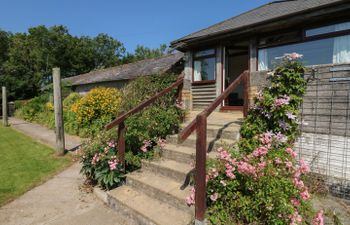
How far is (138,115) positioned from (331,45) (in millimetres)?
4952

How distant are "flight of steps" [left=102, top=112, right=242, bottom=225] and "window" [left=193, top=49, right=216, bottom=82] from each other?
3.28m

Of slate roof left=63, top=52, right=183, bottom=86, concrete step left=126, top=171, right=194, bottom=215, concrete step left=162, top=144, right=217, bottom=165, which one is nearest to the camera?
concrete step left=126, top=171, right=194, bottom=215

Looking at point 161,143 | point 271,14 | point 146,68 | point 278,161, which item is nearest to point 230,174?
Answer: point 278,161

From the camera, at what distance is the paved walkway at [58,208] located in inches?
139

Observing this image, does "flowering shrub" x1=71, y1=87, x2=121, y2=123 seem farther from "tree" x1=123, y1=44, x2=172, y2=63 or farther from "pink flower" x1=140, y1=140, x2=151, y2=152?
"tree" x1=123, y1=44, x2=172, y2=63

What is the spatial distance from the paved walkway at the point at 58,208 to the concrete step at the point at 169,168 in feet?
3.36

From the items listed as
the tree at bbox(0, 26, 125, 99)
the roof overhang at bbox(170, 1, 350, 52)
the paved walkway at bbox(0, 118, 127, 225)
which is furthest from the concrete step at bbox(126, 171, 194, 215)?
the tree at bbox(0, 26, 125, 99)

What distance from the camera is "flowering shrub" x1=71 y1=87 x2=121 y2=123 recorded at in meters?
8.92

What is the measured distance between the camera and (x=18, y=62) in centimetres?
2981

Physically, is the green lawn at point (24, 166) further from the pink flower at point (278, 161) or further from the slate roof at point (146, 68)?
the pink flower at point (278, 161)

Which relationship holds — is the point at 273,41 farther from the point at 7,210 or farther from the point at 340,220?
the point at 7,210

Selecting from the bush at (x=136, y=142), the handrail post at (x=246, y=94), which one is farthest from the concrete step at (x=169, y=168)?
the handrail post at (x=246, y=94)

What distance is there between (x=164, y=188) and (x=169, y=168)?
46cm

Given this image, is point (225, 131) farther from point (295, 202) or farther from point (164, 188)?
point (295, 202)
